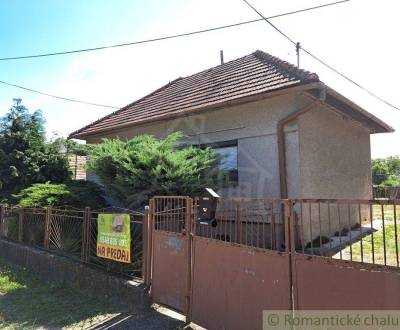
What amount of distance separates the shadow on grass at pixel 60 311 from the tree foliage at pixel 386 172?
2861 centimetres

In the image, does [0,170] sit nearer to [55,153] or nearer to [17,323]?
[55,153]

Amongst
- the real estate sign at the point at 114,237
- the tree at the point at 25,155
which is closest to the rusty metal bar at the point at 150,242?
the real estate sign at the point at 114,237

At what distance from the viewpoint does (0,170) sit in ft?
41.2

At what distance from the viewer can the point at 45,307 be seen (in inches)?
223

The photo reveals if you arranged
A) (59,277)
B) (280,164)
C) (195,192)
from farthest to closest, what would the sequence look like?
1. (280,164)
2. (195,192)
3. (59,277)

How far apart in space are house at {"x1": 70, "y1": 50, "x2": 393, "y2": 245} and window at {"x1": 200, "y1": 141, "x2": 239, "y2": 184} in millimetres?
25

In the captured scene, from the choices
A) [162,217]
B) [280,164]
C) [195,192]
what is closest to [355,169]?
[280,164]

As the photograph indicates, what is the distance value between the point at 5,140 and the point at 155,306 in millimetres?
10062

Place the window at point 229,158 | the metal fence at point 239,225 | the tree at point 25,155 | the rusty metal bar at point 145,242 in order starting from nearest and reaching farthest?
the metal fence at point 239,225, the rusty metal bar at point 145,242, the window at point 229,158, the tree at point 25,155

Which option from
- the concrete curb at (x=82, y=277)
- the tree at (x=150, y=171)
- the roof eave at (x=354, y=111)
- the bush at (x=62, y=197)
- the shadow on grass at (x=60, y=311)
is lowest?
the shadow on grass at (x=60, y=311)

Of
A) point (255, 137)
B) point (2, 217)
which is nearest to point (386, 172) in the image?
point (255, 137)

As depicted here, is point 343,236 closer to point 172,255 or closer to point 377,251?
point 377,251

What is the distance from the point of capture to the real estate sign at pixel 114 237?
226 inches

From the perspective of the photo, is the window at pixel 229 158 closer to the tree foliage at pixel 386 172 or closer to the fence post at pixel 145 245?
the fence post at pixel 145 245
